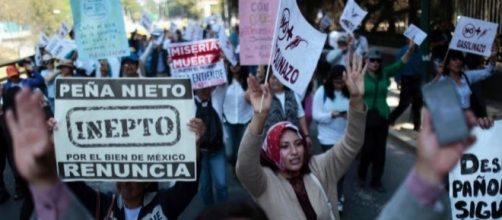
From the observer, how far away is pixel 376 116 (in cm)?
698

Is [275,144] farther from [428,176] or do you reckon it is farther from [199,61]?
[199,61]

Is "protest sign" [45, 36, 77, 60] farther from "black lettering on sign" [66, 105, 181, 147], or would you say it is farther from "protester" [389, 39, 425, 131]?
"black lettering on sign" [66, 105, 181, 147]

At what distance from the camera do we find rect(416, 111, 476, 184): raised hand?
1.30 meters

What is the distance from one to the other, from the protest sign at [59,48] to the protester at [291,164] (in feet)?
28.3

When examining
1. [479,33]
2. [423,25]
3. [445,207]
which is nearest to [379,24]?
[423,25]

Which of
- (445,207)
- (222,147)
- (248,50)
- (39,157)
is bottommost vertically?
(222,147)

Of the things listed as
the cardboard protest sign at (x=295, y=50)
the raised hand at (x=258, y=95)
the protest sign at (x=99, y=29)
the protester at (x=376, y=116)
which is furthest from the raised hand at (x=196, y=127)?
the protester at (x=376, y=116)

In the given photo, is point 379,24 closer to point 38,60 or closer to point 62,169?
point 38,60

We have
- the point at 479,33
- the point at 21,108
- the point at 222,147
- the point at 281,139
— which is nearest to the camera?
the point at 21,108

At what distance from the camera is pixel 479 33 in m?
8.10

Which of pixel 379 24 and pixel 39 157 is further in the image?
pixel 379 24

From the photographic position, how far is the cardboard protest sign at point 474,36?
805 cm

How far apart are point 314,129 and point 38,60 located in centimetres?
567

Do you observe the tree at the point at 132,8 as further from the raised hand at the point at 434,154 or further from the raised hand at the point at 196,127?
the raised hand at the point at 434,154
